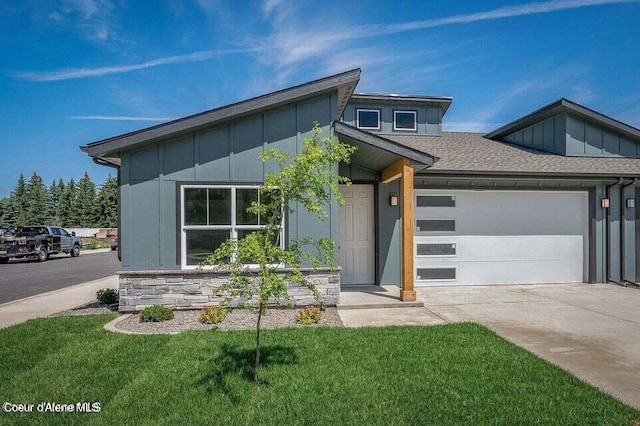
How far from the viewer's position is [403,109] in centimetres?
1260

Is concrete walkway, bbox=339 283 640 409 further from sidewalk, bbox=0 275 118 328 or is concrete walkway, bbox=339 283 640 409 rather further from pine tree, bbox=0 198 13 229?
pine tree, bbox=0 198 13 229

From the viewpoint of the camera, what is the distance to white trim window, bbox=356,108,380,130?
12273mm

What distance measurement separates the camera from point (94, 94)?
1411 cm

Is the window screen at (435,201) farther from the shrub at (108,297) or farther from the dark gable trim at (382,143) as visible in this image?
the shrub at (108,297)

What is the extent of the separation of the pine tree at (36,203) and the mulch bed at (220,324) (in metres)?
61.6

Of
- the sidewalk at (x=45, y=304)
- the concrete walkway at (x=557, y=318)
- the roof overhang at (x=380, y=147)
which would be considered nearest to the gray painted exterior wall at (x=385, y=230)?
the concrete walkway at (x=557, y=318)

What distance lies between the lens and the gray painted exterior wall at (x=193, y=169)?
6.65 m

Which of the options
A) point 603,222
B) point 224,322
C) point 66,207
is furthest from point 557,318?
point 66,207

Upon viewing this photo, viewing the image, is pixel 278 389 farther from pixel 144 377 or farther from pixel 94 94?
pixel 94 94

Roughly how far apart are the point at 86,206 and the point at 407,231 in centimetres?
6350

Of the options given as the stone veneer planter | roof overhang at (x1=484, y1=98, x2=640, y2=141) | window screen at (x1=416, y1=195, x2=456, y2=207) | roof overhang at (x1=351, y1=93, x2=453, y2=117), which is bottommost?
the stone veneer planter

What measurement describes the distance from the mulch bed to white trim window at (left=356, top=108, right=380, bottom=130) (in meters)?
7.42

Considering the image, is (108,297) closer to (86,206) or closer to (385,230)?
(385,230)

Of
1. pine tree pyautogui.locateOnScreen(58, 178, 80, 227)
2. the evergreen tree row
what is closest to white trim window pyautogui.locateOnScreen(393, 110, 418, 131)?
the evergreen tree row
